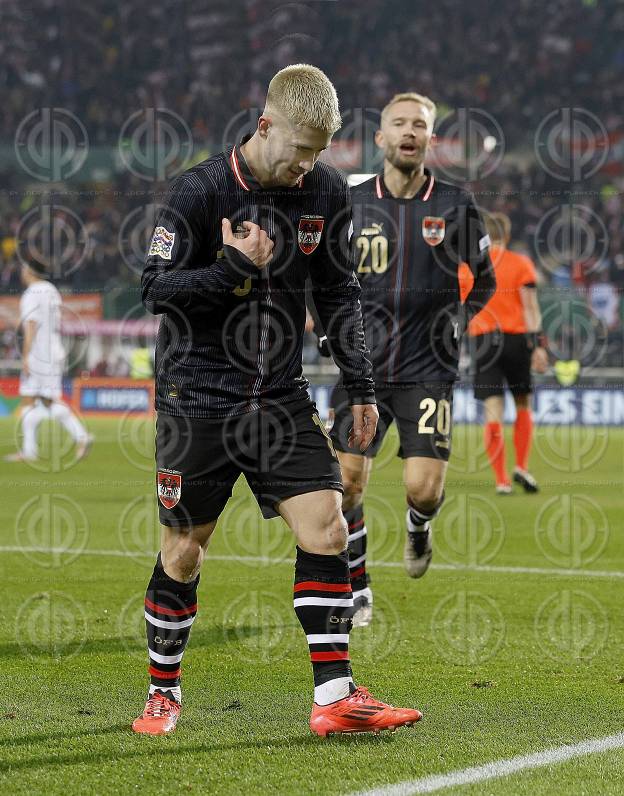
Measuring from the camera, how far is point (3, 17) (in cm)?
3231

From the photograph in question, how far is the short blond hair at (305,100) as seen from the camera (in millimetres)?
3557

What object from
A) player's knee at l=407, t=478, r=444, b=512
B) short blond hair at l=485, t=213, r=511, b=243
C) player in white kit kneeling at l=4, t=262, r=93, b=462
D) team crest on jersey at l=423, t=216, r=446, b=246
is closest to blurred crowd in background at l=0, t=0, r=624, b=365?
player in white kit kneeling at l=4, t=262, r=93, b=462

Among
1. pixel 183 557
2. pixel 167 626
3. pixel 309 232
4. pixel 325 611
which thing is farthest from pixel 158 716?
pixel 309 232

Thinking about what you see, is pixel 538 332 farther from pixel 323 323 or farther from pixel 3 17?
pixel 3 17

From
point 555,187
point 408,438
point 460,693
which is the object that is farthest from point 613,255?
point 460,693

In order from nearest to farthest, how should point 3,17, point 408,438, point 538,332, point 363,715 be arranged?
point 363,715
point 408,438
point 538,332
point 3,17

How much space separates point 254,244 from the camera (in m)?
3.62

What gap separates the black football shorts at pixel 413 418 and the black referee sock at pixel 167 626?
1854mm

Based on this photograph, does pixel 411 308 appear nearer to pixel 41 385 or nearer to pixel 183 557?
pixel 183 557

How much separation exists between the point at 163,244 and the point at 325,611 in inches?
46.6

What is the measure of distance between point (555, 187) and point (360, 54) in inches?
255

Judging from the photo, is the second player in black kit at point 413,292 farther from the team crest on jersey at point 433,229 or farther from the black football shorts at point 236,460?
the black football shorts at point 236,460

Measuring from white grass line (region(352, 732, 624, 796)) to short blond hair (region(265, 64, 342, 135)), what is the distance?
179 centimetres

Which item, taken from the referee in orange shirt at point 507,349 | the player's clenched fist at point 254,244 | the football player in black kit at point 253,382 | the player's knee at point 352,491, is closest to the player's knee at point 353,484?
the player's knee at point 352,491
